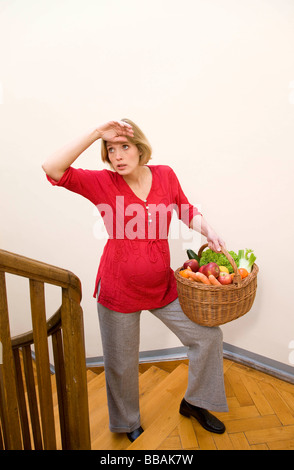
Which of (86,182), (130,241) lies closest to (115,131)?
(86,182)

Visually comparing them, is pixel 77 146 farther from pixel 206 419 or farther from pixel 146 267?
pixel 206 419

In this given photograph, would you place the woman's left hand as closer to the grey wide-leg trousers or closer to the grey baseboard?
the grey wide-leg trousers

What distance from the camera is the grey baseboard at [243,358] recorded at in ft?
6.83

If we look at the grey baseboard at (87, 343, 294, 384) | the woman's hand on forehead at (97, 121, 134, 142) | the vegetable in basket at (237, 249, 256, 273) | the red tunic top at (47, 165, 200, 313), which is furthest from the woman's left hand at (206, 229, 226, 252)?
the grey baseboard at (87, 343, 294, 384)

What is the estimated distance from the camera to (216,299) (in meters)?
1.35

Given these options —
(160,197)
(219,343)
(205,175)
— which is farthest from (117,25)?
(219,343)

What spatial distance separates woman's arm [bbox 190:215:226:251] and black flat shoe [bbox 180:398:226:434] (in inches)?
33.9

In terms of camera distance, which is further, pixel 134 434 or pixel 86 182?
pixel 134 434

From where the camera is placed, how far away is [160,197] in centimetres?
157

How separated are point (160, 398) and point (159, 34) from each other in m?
2.30

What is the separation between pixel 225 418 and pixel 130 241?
3.65ft

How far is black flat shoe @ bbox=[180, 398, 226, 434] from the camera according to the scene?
161cm

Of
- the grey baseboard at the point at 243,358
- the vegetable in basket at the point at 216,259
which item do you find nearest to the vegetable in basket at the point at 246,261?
the vegetable in basket at the point at 216,259
